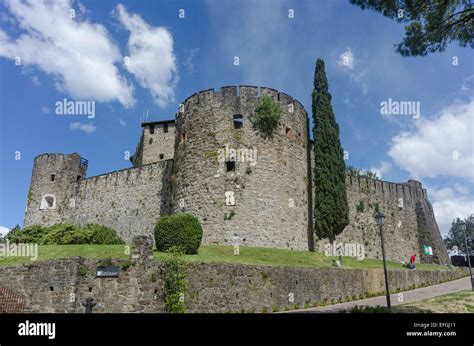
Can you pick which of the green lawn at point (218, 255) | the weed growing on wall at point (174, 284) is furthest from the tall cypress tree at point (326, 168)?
the weed growing on wall at point (174, 284)

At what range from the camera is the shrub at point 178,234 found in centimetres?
1602

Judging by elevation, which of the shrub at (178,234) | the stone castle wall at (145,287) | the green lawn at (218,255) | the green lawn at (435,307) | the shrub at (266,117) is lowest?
the green lawn at (435,307)

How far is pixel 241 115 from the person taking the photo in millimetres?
22766

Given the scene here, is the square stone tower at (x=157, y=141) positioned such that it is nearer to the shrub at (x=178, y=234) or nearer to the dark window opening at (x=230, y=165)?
the dark window opening at (x=230, y=165)

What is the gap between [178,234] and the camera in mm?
16078

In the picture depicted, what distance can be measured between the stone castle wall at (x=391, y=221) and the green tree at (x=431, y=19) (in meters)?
17.5

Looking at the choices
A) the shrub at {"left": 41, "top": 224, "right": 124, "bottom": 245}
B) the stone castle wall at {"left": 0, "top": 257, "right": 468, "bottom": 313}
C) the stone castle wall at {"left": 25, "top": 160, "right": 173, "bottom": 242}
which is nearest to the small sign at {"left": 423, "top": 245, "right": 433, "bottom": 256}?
the stone castle wall at {"left": 0, "top": 257, "right": 468, "bottom": 313}

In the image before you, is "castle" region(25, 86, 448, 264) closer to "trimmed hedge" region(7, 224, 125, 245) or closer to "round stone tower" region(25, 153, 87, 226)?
"round stone tower" region(25, 153, 87, 226)

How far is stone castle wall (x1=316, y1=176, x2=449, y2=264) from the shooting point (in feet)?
96.7

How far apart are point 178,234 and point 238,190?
600 centimetres

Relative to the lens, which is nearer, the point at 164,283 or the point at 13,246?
the point at 164,283
